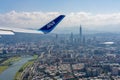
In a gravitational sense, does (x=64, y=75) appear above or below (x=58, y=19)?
below

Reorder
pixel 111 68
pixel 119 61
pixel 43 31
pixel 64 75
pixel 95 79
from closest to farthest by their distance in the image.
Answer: pixel 43 31
pixel 95 79
pixel 64 75
pixel 111 68
pixel 119 61

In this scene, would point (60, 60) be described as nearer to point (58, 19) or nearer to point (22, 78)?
point (22, 78)

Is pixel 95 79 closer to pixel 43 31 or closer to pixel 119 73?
pixel 119 73

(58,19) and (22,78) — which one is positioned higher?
(58,19)

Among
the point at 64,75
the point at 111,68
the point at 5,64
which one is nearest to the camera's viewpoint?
the point at 64,75

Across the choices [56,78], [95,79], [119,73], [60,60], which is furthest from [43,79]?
[60,60]

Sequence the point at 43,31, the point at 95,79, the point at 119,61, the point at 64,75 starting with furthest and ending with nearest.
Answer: the point at 119,61
the point at 64,75
the point at 95,79
the point at 43,31

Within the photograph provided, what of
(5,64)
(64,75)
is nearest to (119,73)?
(64,75)

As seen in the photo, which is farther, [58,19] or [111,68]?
[111,68]

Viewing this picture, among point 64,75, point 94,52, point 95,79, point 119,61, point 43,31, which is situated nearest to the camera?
point 43,31
